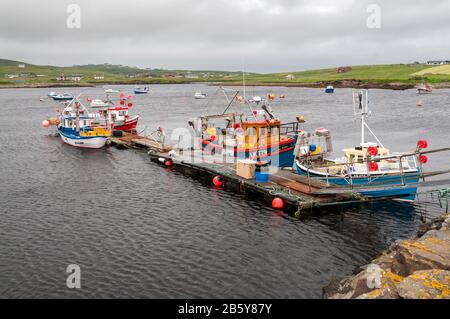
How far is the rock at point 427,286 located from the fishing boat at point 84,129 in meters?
47.4

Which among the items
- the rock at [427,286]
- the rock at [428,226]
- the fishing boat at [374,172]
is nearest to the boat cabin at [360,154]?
the fishing boat at [374,172]

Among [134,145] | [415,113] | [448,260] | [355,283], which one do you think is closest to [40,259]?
[355,283]

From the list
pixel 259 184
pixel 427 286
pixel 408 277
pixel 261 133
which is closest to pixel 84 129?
pixel 261 133

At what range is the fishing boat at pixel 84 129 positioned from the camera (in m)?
56.6

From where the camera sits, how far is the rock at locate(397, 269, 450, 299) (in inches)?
571

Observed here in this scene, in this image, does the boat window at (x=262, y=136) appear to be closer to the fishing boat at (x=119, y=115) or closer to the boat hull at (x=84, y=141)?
the boat hull at (x=84, y=141)

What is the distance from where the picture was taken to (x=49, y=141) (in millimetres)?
64812

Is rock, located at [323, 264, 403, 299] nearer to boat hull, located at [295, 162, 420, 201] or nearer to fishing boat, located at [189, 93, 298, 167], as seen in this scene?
boat hull, located at [295, 162, 420, 201]

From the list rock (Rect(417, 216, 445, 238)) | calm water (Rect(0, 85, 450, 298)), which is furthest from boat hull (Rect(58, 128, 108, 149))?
rock (Rect(417, 216, 445, 238))

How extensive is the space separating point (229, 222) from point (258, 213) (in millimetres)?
2540

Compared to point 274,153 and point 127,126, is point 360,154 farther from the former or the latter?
point 127,126

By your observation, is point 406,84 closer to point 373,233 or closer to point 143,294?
point 373,233

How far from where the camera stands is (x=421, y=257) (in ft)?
56.9

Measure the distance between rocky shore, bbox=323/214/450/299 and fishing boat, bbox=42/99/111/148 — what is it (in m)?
43.5
